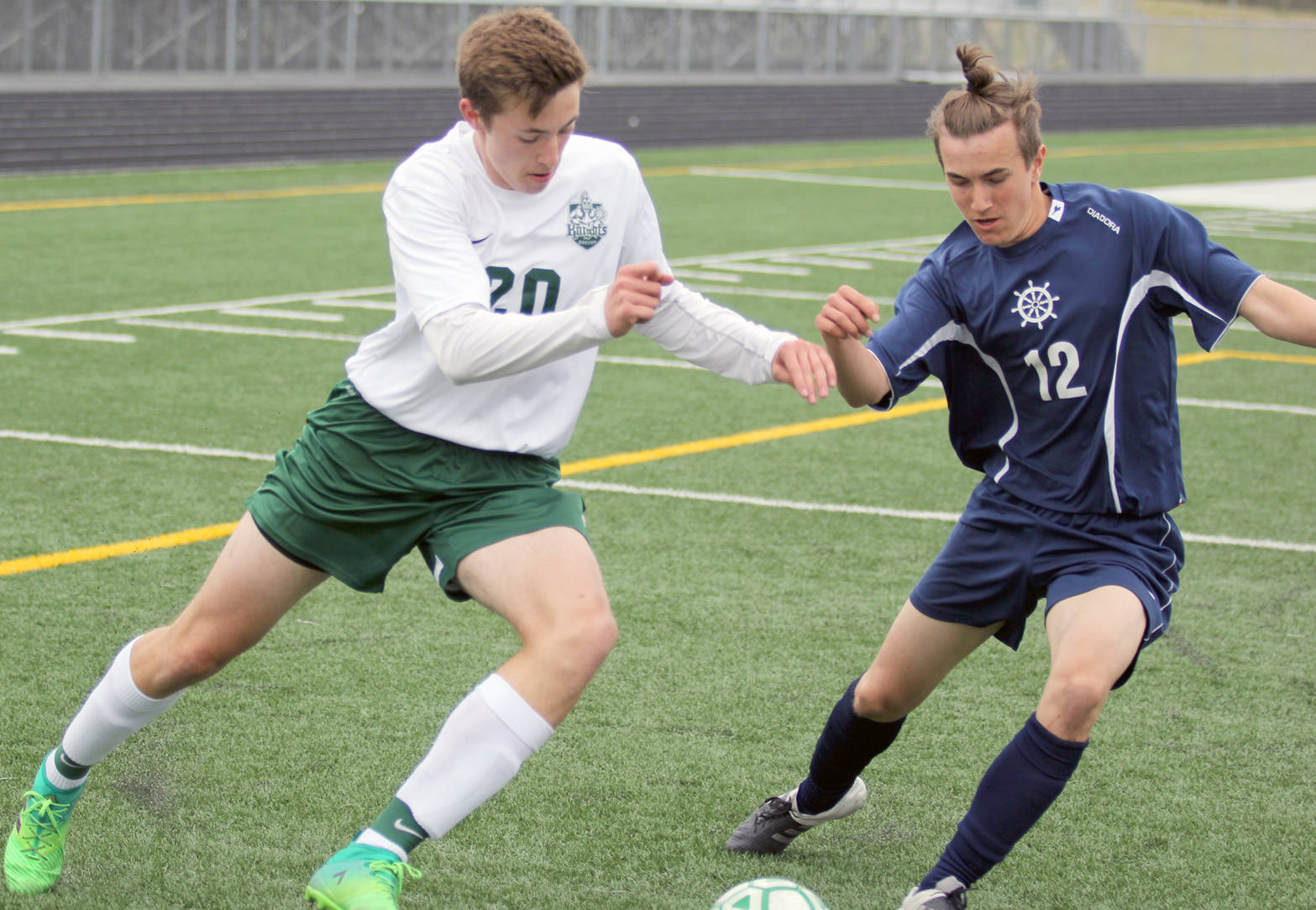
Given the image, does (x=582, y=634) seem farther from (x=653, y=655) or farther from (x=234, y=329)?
(x=234, y=329)

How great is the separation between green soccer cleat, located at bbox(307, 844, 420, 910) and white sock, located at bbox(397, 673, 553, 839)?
11 cm

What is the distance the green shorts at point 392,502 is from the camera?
3.46 m

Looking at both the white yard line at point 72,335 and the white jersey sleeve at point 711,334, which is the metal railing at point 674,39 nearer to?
the white yard line at point 72,335

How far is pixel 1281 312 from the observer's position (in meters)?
3.47

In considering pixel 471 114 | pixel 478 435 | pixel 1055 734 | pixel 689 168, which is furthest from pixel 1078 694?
pixel 689 168

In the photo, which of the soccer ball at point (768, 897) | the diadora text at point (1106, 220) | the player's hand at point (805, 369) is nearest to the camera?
the player's hand at point (805, 369)

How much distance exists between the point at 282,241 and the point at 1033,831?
1199 cm

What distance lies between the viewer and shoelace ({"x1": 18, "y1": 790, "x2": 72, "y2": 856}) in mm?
3656

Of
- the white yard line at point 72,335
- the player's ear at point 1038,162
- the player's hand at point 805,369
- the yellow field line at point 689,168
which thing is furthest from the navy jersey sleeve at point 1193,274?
the yellow field line at point 689,168

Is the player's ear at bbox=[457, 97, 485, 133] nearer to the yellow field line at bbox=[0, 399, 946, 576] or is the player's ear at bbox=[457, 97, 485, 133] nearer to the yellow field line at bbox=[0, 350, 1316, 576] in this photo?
the yellow field line at bbox=[0, 350, 1316, 576]

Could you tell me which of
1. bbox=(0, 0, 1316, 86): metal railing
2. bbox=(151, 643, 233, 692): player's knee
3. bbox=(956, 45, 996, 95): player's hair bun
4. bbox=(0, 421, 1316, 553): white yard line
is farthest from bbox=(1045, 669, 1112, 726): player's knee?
bbox=(0, 0, 1316, 86): metal railing

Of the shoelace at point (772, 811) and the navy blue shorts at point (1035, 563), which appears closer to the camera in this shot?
the navy blue shorts at point (1035, 563)

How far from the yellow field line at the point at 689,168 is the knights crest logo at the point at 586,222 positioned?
45.5ft

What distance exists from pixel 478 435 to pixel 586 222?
0.51 m
